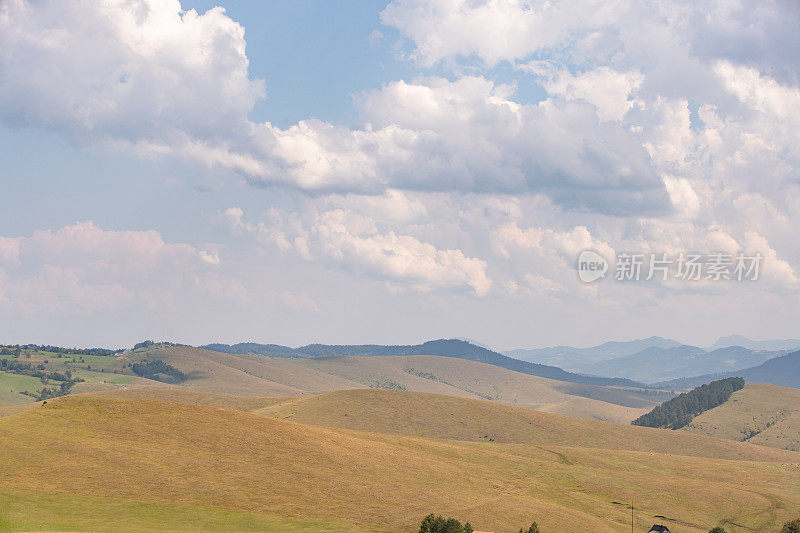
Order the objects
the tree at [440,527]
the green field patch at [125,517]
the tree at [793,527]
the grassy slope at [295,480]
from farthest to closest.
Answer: the tree at [793,527] < the grassy slope at [295,480] < the tree at [440,527] < the green field patch at [125,517]

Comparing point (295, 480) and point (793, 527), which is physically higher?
point (295, 480)

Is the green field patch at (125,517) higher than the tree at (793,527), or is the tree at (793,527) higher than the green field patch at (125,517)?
the tree at (793,527)

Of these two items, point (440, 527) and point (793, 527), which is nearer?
point (440, 527)

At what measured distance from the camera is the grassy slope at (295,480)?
274 feet

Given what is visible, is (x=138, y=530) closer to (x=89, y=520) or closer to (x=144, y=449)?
(x=89, y=520)

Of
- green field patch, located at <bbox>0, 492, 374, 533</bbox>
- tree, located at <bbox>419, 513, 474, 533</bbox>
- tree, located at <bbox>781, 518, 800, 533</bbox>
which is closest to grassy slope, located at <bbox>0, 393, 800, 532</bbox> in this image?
green field patch, located at <bbox>0, 492, 374, 533</bbox>

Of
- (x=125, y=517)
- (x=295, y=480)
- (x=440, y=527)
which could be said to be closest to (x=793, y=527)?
(x=440, y=527)

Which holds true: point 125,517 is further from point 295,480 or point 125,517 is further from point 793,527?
point 793,527

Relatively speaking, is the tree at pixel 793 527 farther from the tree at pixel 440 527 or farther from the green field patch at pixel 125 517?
the green field patch at pixel 125 517

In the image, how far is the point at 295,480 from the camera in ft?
320

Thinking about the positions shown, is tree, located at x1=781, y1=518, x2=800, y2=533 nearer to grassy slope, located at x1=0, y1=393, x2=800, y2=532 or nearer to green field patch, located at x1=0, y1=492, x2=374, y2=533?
grassy slope, located at x1=0, y1=393, x2=800, y2=532

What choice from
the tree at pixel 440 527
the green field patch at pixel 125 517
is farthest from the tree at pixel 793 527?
the green field patch at pixel 125 517

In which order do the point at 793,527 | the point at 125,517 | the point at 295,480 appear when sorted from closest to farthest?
the point at 125,517, the point at 793,527, the point at 295,480

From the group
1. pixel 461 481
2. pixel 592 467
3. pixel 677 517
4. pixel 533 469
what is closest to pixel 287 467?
pixel 461 481
